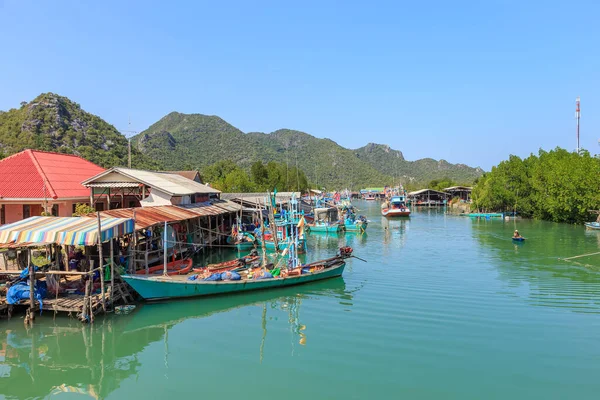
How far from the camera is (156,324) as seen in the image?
48.2ft

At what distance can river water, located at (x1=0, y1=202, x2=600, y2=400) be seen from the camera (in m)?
10.3

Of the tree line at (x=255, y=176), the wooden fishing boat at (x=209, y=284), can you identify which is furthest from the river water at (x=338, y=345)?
the tree line at (x=255, y=176)

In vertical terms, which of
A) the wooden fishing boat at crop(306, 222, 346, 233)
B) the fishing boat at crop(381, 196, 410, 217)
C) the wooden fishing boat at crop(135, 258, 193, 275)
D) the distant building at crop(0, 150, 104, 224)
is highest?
the distant building at crop(0, 150, 104, 224)

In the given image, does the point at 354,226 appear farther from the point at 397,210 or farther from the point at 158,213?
the point at 158,213

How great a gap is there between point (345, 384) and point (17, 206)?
2208 centimetres

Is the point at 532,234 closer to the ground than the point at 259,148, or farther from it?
closer to the ground

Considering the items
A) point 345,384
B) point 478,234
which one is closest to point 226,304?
point 345,384

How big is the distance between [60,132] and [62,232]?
41440 millimetres

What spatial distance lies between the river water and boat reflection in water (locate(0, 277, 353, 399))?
0.16 ft

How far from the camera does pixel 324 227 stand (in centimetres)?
4103

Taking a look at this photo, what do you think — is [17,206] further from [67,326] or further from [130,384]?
[130,384]

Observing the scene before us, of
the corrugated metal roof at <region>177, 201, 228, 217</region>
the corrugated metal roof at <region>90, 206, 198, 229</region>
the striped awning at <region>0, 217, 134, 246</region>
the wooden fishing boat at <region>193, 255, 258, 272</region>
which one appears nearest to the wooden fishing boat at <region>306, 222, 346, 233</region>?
the corrugated metal roof at <region>177, 201, 228, 217</region>

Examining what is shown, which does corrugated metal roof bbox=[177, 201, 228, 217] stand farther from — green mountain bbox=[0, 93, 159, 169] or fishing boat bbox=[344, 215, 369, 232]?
green mountain bbox=[0, 93, 159, 169]

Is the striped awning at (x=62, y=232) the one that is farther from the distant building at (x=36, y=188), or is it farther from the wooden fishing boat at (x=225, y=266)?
the distant building at (x=36, y=188)
